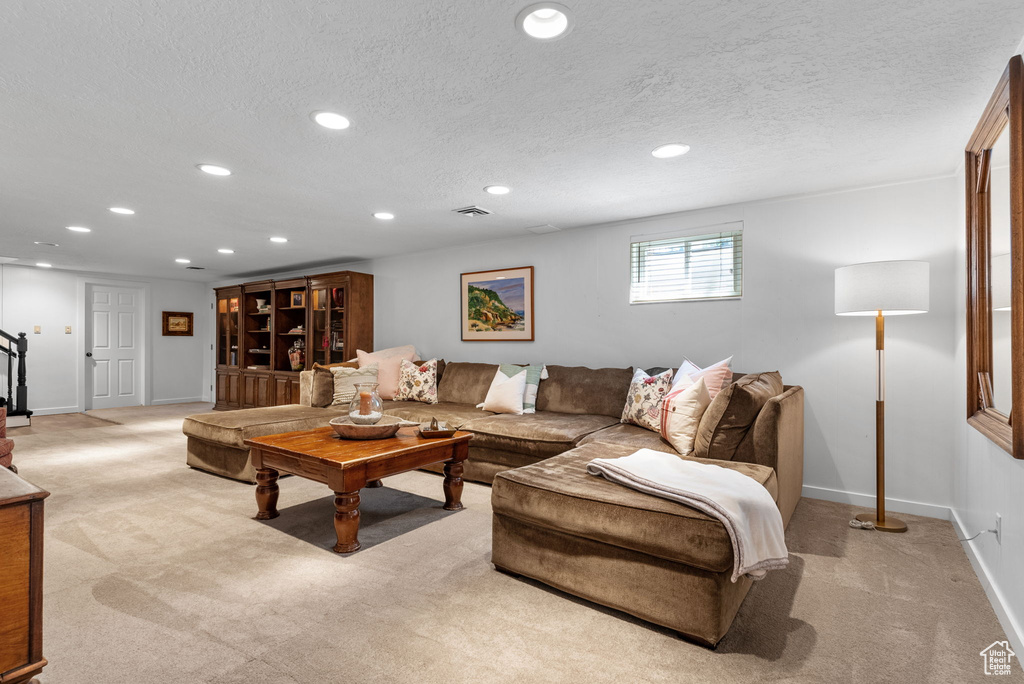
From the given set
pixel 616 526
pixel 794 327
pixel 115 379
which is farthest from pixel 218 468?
pixel 115 379

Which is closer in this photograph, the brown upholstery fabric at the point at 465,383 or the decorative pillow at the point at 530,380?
the decorative pillow at the point at 530,380

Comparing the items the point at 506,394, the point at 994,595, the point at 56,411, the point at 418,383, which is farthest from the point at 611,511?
the point at 56,411

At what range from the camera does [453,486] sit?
3.23 m

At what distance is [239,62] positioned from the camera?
1874mm

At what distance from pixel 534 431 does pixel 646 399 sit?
0.83m

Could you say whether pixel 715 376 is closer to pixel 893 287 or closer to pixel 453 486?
pixel 893 287

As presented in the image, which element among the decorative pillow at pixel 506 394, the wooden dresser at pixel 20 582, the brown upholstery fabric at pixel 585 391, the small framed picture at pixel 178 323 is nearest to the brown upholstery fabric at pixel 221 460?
the decorative pillow at pixel 506 394

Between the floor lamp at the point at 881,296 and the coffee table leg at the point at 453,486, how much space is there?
2475mm

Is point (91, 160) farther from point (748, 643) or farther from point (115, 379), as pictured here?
point (115, 379)

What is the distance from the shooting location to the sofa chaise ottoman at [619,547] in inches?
70.1

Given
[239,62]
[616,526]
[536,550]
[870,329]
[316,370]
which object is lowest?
[536,550]

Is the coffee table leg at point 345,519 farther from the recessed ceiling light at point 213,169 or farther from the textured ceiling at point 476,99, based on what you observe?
the recessed ceiling light at point 213,169

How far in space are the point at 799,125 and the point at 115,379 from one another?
→ 967 centimetres

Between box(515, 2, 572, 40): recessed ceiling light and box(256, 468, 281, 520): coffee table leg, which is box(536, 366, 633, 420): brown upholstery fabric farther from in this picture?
box(515, 2, 572, 40): recessed ceiling light
